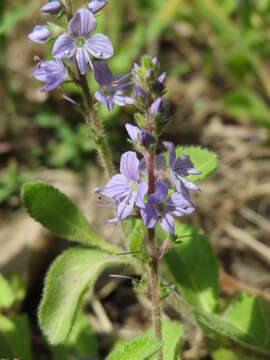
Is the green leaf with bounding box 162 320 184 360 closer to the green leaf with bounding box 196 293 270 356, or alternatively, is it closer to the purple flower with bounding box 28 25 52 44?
the green leaf with bounding box 196 293 270 356

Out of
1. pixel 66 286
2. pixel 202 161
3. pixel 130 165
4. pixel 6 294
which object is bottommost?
pixel 6 294

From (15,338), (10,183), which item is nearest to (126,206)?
(15,338)

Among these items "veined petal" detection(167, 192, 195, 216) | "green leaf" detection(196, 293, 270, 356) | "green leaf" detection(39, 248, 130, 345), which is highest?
"veined petal" detection(167, 192, 195, 216)

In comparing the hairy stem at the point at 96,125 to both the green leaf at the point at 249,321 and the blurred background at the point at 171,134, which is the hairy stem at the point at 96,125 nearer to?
the green leaf at the point at 249,321

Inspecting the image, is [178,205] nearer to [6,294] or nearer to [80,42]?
[80,42]

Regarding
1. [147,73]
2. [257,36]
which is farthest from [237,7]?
[147,73]

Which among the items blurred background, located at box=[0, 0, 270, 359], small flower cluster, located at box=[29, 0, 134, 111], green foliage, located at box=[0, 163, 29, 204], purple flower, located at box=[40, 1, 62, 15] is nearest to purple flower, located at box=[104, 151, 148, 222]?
small flower cluster, located at box=[29, 0, 134, 111]

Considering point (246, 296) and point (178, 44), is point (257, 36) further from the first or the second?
point (246, 296)
